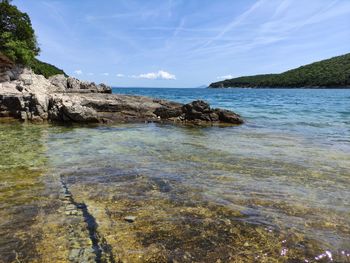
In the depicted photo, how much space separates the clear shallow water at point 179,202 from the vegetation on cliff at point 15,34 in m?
26.5

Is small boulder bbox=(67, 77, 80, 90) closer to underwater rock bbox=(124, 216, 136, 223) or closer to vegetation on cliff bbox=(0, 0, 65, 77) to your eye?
vegetation on cliff bbox=(0, 0, 65, 77)

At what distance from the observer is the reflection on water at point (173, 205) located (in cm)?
565

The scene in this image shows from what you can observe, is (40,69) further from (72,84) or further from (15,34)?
(15,34)

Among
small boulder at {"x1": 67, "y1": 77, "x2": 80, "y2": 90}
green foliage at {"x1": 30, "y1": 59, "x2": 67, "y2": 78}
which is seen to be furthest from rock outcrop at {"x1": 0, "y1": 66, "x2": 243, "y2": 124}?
green foliage at {"x1": 30, "y1": 59, "x2": 67, "y2": 78}

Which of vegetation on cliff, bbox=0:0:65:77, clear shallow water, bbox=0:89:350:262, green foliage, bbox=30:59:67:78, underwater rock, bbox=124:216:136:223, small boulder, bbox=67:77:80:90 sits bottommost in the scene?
clear shallow water, bbox=0:89:350:262

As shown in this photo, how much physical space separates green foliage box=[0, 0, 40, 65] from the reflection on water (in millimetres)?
27205

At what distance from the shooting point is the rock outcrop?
27.2m

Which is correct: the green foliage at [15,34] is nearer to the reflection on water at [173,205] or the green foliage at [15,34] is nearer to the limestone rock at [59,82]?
the limestone rock at [59,82]

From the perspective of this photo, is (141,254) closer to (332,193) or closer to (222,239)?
(222,239)

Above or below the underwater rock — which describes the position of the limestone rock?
above

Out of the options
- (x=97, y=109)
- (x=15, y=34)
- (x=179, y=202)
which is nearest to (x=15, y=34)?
(x=15, y=34)

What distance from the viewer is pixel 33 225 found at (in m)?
6.51

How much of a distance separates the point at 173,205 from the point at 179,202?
0.25 metres

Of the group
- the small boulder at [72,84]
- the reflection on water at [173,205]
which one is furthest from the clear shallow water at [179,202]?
the small boulder at [72,84]
